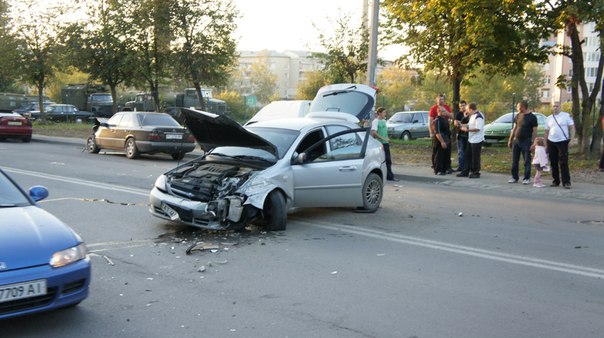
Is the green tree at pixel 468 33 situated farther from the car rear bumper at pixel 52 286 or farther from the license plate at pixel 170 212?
the car rear bumper at pixel 52 286

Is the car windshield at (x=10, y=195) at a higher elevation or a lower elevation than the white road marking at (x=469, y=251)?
higher

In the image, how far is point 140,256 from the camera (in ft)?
21.5

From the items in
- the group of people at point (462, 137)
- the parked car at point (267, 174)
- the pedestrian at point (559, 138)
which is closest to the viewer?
the parked car at point (267, 174)

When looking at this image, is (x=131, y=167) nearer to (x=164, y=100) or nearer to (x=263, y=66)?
(x=164, y=100)

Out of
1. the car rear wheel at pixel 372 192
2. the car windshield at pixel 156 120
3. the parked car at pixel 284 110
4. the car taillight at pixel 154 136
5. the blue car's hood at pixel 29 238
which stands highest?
the parked car at pixel 284 110

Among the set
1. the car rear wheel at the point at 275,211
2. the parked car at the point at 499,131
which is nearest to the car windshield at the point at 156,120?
the car rear wheel at the point at 275,211

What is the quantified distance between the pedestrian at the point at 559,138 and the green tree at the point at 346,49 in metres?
12.8

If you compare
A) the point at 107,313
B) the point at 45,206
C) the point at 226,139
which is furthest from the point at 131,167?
the point at 107,313

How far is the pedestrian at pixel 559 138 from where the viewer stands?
1324 centimetres

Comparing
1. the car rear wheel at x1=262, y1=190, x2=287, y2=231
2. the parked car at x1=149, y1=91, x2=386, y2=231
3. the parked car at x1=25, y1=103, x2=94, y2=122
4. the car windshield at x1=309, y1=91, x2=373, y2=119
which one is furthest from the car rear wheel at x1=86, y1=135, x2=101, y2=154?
the parked car at x1=25, y1=103, x2=94, y2=122

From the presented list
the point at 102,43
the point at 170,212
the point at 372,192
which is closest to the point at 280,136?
the point at 372,192

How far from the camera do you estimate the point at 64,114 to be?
41.7 meters

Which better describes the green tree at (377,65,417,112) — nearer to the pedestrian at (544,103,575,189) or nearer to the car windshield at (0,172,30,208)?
the pedestrian at (544,103,575,189)

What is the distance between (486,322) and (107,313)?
307cm
